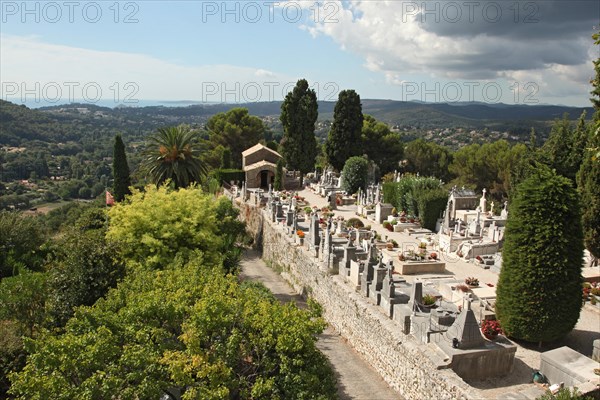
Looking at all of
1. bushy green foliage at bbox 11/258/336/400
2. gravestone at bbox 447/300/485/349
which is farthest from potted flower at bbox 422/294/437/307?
bushy green foliage at bbox 11/258/336/400

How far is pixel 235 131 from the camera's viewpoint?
5341 centimetres

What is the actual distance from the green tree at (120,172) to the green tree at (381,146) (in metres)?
26.2

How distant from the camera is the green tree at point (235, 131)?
53.5 meters

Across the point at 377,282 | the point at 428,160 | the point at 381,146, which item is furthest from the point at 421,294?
the point at 428,160

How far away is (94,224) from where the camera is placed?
27.1 meters

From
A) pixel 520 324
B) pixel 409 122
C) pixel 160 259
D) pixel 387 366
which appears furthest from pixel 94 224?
pixel 409 122

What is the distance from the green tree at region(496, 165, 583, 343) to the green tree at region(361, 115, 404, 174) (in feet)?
121

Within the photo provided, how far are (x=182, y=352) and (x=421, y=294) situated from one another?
22.5ft

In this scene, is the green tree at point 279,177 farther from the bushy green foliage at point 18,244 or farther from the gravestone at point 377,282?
the gravestone at point 377,282

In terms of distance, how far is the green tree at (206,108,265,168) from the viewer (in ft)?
176

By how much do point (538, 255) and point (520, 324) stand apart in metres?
1.87

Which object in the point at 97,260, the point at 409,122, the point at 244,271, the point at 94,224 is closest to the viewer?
the point at 97,260

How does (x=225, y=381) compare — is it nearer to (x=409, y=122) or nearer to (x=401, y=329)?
(x=401, y=329)

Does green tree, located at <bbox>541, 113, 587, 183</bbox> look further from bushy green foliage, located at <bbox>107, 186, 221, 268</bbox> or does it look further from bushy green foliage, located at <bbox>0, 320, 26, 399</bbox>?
bushy green foliage, located at <bbox>0, 320, 26, 399</bbox>
